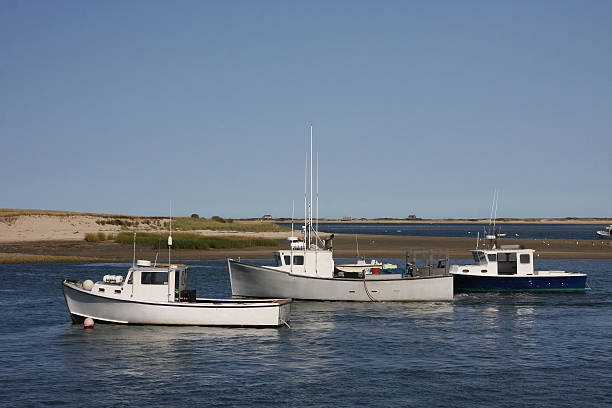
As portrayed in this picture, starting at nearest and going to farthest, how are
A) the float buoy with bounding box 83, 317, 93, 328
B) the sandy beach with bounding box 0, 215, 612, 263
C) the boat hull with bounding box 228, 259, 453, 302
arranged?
1. the float buoy with bounding box 83, 317, 93, 328
2. the boat hull with bounding box 228, 259, 453, 302
3. the sandy beach with bounding box 0, 215, 612, 263

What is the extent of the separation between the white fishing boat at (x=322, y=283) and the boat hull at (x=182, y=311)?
27.4 feet

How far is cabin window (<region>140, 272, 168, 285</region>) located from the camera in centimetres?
3225

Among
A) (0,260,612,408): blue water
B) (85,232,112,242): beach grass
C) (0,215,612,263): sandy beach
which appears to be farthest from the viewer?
(85,232,112,242): beach grass

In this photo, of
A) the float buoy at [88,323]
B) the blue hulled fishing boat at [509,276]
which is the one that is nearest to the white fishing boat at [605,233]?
the blue hulled fishing boat at [509,276]

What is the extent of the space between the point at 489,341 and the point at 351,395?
1068cm

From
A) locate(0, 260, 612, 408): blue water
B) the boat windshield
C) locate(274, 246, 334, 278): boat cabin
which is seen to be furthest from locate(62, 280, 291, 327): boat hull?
the boat windshield

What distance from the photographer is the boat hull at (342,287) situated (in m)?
41.2

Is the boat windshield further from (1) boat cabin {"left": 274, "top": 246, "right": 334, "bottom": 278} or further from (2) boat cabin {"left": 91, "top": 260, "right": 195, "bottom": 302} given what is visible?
(2) boat cabin {"left": 91, "top": 260, "right": 195, "bottom": 302}

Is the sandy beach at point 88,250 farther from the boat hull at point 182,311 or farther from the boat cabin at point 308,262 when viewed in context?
the boat hull at point 182,311

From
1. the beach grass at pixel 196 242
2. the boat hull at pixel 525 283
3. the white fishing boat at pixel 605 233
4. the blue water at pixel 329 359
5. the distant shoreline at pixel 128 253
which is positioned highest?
the white fishing boat at pixel 605 233

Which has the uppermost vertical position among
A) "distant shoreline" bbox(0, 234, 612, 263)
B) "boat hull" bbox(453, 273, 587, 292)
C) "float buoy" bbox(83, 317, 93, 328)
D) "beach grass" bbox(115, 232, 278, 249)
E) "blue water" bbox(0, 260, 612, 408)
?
"beach grass" bbox(115, 232, 278, 249)

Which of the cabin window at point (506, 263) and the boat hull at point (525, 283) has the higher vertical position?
the cabin window at point (506, 263)

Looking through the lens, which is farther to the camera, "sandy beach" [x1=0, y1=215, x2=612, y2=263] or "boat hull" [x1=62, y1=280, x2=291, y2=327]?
"sandy beach" [x1=0, y1=215, x2=612, y2=263]

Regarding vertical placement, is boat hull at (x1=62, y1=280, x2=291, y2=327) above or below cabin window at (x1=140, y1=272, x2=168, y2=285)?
below
